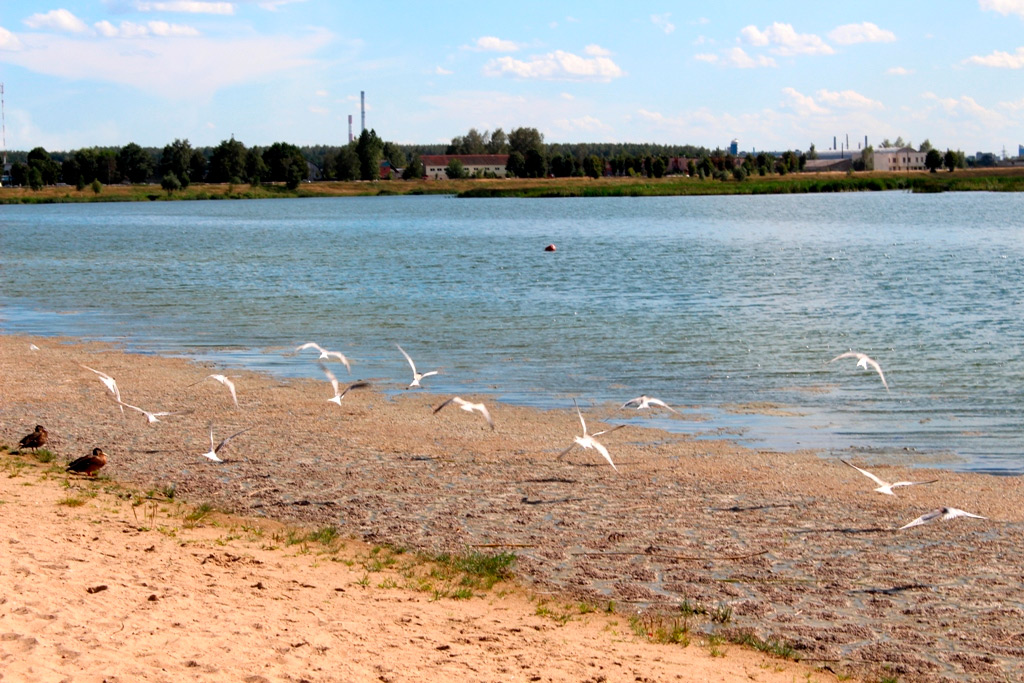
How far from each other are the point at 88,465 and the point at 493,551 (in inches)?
203

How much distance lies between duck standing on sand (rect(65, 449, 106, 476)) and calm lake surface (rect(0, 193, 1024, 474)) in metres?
7.84

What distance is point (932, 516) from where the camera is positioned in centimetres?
1088

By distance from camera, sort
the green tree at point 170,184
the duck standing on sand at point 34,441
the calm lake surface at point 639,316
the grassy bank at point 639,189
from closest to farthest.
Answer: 1. the duck standing on sand at point 34,441
2. the calm lake surface at point 639,316
3. the grassy bank at point 639,189
4. the green tree at point 170,184

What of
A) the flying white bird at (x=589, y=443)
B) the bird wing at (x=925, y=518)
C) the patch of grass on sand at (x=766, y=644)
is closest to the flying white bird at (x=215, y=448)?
the flying white bird at (x=589, y=443)

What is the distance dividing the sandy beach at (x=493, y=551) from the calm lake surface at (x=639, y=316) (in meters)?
3.02

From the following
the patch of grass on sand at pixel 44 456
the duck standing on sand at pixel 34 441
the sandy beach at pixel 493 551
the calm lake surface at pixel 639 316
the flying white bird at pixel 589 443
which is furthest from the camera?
the calm lake surface at pixel 639 316

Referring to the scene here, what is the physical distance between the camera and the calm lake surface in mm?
18094

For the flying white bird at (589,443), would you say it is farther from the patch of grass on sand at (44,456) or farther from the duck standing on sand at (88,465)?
the patch of grass on sand at (44,456)

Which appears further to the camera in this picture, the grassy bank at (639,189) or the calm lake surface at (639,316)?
the grassy bank at (639,189)

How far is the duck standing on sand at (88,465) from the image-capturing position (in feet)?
41.4

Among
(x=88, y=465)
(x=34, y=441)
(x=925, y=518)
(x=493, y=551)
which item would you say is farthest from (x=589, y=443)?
A: (x=34, y=441)

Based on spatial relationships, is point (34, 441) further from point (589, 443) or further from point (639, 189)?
point (639, 189)

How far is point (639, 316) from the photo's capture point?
102ft

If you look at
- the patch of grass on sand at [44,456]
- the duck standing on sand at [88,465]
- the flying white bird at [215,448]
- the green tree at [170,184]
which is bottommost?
the flying white bird at [215,448]
